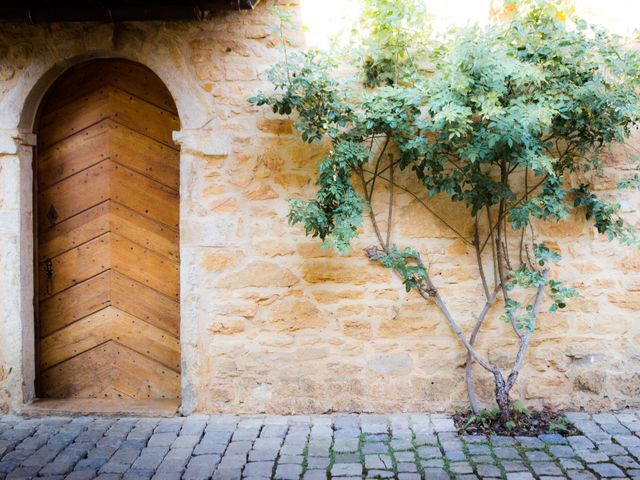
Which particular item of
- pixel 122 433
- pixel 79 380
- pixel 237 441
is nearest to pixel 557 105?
pixel 237 441

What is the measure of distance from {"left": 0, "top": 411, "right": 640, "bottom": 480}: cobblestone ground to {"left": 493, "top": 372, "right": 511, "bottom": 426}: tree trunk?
0.64 ft

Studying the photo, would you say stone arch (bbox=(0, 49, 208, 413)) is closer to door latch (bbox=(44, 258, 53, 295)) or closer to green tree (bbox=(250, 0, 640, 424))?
door latch (bbox=(44, 258, 53, 295))

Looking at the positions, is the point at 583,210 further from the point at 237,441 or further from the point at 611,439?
the point at 237,441

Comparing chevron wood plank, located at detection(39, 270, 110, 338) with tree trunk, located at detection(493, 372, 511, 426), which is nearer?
tree trunk, located at detection(493, 372, 511, 426)

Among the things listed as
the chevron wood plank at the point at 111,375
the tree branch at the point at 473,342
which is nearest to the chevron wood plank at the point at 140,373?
the chevron wood plank at the point at 111,375

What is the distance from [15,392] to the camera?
13.8 feet

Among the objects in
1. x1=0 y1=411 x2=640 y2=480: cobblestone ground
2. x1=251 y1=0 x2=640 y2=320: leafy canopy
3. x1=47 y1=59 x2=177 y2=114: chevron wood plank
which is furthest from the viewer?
x1=47 y1=59 x2=177 y2=114: chevron wood plank

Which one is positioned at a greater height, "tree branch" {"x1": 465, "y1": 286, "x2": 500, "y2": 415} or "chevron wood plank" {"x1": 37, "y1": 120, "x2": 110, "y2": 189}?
"chevron wood plank" {"x1": 37, "y1": 120, "x2": 110, "y2": 189}

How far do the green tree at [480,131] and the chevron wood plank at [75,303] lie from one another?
1.50 metres

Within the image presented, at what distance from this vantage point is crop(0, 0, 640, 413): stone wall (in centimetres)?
416

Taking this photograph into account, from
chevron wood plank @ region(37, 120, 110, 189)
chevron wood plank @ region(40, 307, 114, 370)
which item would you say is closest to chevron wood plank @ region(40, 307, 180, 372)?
chevron wood plank @ region(40, 307, 114, 370)

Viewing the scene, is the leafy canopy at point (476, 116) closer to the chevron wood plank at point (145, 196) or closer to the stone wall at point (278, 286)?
the stone wall at point (278, 286)

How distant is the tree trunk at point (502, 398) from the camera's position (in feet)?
13.0

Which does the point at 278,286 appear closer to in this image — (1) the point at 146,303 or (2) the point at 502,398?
(1) the point at 146,303
